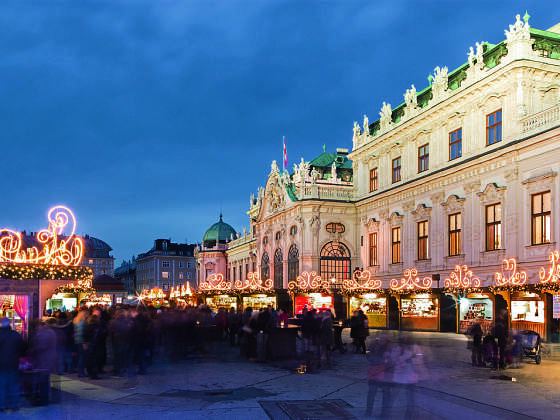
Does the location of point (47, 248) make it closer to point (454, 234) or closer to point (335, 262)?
point (454, 234)

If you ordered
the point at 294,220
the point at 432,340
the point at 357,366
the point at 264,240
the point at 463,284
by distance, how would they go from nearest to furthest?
the point at 357,366
the point at 432,340
the point at 463,284
the point at 294,220
the point at 264,240

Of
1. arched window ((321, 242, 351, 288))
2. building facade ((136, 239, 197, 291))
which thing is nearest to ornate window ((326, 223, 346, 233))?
arched window ((321, 242, 351, 288))

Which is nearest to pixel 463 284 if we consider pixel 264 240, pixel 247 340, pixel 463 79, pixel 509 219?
pixel 509 219

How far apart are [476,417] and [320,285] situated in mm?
37882

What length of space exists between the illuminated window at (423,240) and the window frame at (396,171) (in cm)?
475

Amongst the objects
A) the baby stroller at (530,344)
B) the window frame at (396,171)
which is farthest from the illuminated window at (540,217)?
the window frame at (396,171)

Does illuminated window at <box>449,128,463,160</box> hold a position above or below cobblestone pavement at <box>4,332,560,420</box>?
above

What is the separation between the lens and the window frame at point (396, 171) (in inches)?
1756

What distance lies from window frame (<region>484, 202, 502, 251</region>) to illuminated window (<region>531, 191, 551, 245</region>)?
2586 mm

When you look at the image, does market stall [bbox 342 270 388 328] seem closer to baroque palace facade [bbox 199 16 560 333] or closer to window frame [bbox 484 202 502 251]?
baroque palace facade [bbox 199 16 560 333]

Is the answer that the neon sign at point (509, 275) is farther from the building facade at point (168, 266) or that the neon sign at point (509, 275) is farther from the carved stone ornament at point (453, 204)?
the building facade at point (168, 266)

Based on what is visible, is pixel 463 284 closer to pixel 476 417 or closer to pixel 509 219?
pixel 509 219

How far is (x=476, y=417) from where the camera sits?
11.6m

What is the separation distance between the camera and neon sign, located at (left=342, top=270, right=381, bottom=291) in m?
44.0
